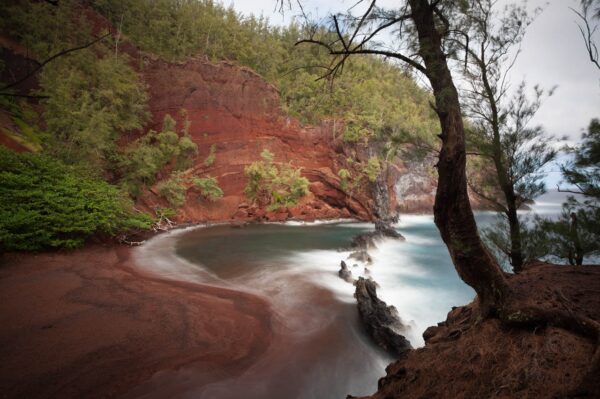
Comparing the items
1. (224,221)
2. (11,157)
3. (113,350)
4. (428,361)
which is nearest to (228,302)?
(113,350)

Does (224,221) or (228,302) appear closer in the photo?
(228,302)

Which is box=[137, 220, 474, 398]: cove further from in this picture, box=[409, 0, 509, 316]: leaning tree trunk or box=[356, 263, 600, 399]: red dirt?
box=[409, 0, 509, 316]: leaning tree trunk

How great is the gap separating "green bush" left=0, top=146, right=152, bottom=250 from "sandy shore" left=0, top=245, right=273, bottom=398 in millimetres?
716

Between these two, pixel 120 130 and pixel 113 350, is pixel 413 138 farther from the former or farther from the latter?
pixel 120 130

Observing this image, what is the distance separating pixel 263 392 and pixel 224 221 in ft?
60.3

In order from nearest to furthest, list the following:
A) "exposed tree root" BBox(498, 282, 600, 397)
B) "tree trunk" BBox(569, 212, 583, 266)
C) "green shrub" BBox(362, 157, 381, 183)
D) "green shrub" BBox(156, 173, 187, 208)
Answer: "exposed tree root" BBox(498, 282, 600, 397), "tree trunk" BBox(569, 212, 583, 266), "green shrub" BBox(156, 173, 187, 208), "green shrub" BBox(362, 157, 381, 183)

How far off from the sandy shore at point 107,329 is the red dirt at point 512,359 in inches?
112

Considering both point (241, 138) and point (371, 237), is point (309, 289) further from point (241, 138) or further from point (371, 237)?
point (241, 138)

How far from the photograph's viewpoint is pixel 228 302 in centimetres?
681

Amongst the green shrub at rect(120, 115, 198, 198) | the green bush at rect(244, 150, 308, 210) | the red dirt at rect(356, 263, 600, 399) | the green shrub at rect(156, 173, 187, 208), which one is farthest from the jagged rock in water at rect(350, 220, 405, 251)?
the green shrub at rect(120, 115, 198, 198)

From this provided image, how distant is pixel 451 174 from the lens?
3258mm

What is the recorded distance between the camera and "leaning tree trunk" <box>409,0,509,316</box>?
323 centimetres

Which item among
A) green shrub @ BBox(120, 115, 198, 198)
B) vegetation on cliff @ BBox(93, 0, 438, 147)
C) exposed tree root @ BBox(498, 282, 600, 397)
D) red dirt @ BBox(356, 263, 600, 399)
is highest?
vegetation on cliff @ BBox(93, 0, 438, 147)

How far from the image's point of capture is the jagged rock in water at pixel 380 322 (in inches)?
238
